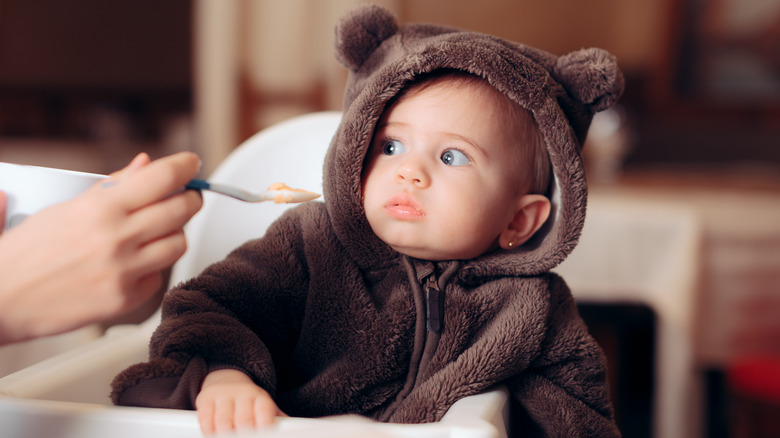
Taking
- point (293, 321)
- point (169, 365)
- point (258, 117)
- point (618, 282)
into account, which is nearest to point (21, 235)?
point (169, 365)

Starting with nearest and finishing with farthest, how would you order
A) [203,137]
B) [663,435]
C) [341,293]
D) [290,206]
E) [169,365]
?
1. [169,365]
2. [341,293]
3. [290,206]
4. [663,435]
5. [203,137]

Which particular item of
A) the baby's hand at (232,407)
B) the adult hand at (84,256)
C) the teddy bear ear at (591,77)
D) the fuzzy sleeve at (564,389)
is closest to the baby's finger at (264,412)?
the baby's hand at (232,407)

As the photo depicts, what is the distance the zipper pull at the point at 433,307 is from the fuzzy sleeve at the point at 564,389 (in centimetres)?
8

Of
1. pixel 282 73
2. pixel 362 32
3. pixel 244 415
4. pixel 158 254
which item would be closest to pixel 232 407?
pixel 244 415

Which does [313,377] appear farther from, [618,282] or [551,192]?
[618,282]

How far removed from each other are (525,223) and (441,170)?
0.12 m

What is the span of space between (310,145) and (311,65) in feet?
6.13

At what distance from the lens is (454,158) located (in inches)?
22.5

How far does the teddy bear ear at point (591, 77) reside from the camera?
22.4 inches

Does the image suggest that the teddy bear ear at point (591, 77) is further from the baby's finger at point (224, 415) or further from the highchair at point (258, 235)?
the baby's finger at point (224, 415)

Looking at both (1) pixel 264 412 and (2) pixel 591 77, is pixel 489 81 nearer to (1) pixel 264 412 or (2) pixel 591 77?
(2) pixel 591 77

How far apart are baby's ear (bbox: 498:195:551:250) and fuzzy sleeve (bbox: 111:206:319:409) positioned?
18 centimetres

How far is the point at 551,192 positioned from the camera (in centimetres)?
64

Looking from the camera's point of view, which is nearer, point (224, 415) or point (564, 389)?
point (224, 415)
